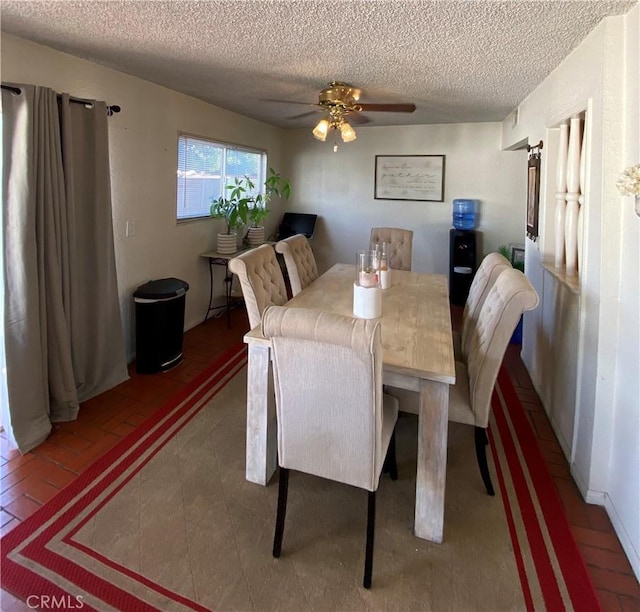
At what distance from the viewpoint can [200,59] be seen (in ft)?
8.40

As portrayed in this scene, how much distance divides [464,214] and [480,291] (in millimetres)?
2838

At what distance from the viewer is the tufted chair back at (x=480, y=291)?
229cm

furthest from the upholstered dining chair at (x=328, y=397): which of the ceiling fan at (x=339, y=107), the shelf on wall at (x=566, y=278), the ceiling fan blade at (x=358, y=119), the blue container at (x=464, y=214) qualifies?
the blue container at (x=464, y=214)

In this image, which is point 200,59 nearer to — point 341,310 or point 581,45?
point 341,310

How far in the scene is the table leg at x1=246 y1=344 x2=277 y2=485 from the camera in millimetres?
1869

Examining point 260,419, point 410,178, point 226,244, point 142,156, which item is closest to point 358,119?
point 410,178

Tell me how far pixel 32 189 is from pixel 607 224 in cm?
279

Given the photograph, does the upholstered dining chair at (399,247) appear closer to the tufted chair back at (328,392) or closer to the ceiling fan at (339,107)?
the ceiling fan at (339,107)

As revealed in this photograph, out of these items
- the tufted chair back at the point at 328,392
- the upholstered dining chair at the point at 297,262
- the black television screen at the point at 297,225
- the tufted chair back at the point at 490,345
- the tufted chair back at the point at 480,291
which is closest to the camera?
the tufted chair back at the point at 328,392

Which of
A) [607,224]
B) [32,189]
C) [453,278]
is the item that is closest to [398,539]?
[607,224]

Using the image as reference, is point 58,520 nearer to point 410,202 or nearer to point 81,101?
point 81,101

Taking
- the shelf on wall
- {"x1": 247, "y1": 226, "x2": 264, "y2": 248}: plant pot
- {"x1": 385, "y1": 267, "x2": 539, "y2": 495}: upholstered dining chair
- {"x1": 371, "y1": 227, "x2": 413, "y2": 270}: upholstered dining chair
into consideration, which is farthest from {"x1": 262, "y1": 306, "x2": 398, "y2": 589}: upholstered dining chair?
{"x1": 247, "y1": 226, "x2": 264, "y2": 248}: plant pot

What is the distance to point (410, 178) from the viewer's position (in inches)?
205

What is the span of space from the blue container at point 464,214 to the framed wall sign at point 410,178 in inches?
10.1
